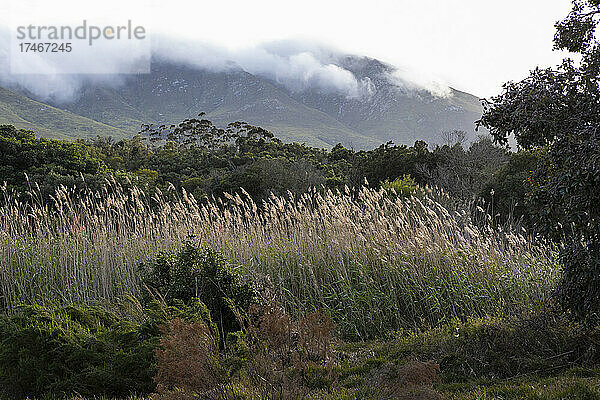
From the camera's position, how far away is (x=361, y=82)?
155 meters

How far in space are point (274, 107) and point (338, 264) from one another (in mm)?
117570

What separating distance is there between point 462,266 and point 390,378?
216cm

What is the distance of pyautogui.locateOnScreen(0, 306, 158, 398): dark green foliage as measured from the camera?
3.22 meters

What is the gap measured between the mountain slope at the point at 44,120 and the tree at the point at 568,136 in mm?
68393

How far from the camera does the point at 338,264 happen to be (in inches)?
207

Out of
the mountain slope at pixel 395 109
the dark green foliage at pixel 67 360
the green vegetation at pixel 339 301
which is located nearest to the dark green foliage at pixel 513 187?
the green vegetation at pixel 339 301

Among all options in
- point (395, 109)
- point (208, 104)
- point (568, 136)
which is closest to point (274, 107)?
point (208, 104)

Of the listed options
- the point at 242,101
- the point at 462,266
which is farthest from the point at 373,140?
the point at 462,266

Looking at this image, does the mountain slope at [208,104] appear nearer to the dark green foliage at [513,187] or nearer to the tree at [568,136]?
the dark green foliage at [513,187]

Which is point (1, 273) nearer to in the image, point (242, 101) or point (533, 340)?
point (533, 340)

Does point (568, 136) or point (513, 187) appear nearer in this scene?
Answer: point (568, 136)

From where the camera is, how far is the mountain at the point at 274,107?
92.9 meters

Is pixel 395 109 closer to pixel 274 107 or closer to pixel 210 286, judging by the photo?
pixel 274 107

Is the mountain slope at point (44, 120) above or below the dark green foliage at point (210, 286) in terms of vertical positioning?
above
